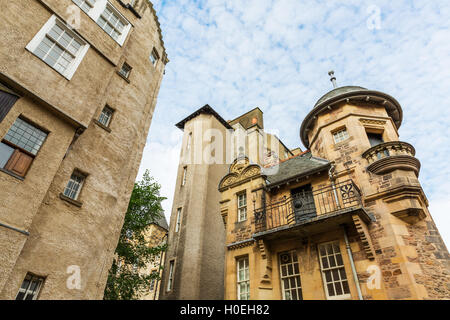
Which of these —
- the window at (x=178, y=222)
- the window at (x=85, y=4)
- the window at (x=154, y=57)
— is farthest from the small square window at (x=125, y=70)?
the window at (x=178, y=222)

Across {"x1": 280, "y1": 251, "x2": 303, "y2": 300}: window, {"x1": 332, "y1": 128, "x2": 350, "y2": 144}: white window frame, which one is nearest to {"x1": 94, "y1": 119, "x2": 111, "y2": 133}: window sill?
{"x1": 280, "y1": 251, "x2": 303, "y2": 300}: window

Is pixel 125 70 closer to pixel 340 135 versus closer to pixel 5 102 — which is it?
pixel 5 102

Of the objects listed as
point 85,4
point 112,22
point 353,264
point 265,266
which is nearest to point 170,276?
point 265,266

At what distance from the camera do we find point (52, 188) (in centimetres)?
991

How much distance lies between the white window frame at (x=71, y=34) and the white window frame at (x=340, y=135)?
12.4 meters

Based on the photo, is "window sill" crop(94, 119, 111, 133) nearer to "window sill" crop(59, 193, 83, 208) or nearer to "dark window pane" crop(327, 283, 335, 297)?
"window sill" crop(59, 193, 83, 208)

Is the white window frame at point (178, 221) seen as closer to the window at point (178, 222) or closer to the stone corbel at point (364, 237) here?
the window at point (178, 222)

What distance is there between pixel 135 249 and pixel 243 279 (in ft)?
26.2

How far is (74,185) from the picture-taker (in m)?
11.0

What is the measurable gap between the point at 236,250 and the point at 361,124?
866 centimetres

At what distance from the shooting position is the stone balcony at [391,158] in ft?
35.2

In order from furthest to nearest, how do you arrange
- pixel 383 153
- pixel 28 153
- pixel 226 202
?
pixel 226 202, pixel 383 153, pixel 28 153
